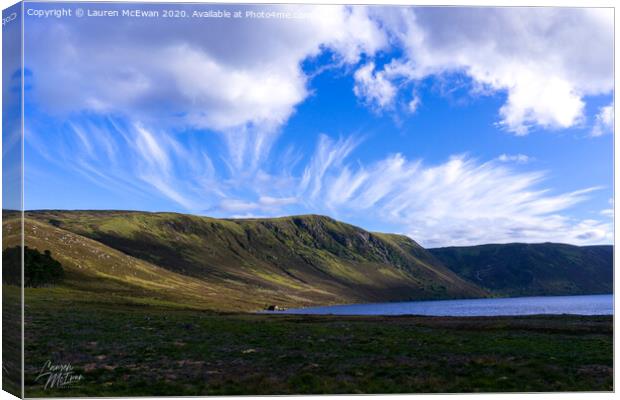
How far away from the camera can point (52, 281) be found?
376 feet

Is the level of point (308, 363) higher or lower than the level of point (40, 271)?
lower

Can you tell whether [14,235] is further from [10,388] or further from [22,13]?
[22,13]

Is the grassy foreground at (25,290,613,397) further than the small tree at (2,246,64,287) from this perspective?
No

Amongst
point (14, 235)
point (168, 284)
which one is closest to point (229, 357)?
point (14, 235)

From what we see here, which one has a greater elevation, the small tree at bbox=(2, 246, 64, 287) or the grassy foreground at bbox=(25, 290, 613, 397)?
the small tree at bbox=(2, 246, 64, 287)

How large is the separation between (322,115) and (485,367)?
19.2m

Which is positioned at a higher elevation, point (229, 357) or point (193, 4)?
point (193, 4)

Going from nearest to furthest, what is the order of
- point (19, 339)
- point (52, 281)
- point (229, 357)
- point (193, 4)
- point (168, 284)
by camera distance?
point (19, 339)
point (193, 4)
point (229, 357)
point (52, 281)
point (168, 284)

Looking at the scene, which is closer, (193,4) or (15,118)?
(15,118)

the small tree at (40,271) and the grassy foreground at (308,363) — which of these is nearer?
the grassy foreground at (308,363)

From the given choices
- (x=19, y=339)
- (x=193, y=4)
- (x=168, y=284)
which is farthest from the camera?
(x=168, y=284)

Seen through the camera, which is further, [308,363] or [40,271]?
[40,271]

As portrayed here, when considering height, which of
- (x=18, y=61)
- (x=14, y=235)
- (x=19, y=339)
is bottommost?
(x=19, y=339)

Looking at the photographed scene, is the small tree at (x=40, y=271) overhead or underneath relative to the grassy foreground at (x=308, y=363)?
overhead
